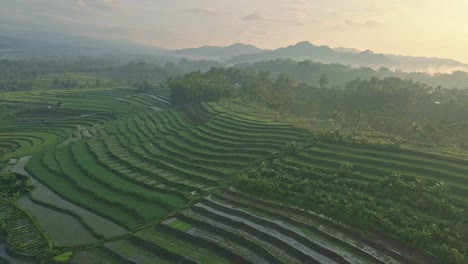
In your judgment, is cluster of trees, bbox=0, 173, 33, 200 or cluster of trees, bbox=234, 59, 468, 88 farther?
cluster of trees, bbox=234, 59, 468, 88

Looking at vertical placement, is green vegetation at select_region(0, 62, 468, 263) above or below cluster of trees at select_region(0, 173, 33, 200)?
above

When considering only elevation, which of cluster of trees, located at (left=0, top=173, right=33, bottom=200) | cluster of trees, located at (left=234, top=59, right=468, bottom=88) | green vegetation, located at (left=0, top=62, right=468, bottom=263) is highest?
cluster of trees, located at (left=234, top=59, right=468, bottom=88)

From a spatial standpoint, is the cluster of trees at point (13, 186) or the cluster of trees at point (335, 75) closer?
the cluster of trees at point (13, 186)

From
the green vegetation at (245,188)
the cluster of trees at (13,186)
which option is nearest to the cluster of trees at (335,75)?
the green vegetation at (245,188)

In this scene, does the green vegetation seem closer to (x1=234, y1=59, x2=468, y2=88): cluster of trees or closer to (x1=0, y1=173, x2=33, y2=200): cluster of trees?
(x1=0, y1=173, x2=33, y2=200): cluster of trees

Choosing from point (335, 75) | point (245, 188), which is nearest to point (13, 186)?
point (245, 188)

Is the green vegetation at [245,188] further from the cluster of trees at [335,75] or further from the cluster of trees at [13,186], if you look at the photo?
the cluster of trees at [335,75]

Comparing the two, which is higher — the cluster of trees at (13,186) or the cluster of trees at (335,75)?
the cluster of trees at (335,75)

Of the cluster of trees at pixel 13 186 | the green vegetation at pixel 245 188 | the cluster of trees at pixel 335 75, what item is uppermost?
the cluster of trees at pixel 335 75

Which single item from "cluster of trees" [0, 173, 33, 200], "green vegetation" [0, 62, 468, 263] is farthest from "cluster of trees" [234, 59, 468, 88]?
"cluster of trees" [0, 173, 33, 200]

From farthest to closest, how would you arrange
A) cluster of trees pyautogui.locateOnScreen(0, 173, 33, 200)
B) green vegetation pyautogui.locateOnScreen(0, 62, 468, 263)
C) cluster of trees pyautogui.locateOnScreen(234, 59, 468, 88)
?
cluster of trees pyautogui.locateOnScreen(234, 59, 468, 88)
cluster of trees pyautogui.locateOnScreen(0, 173, 33, 200)
green vegetation pyautogui.locateOnScreen(0, 62, 468, 263)

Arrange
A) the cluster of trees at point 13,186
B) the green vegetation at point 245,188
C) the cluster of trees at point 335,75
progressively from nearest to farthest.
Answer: the green vegetation at point 245,188, the cluster of trees at point 13,186, the cluster of trees at point 335,75

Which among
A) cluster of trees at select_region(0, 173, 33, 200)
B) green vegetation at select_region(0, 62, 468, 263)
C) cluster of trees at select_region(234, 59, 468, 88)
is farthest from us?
cluster of trees at select_region(234, 59, 468, 88)
